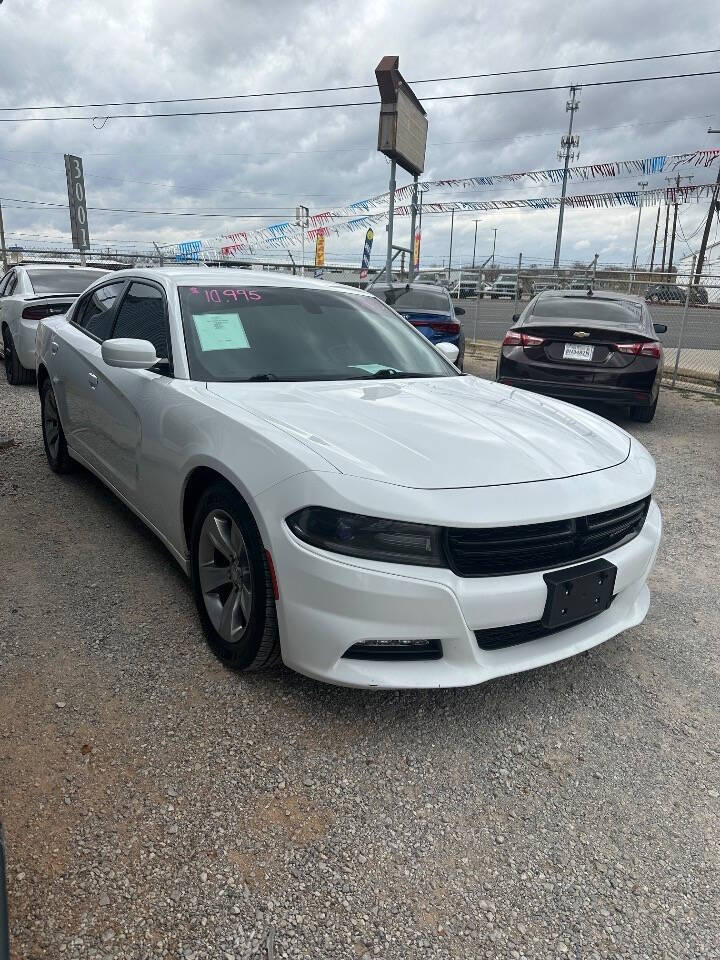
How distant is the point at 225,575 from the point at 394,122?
47.9ft

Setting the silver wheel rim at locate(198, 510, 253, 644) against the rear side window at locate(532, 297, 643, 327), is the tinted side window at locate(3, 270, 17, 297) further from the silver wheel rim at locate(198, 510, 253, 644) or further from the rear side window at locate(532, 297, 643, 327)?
the silver wheel rim at locate(198, 510, 253, 644)

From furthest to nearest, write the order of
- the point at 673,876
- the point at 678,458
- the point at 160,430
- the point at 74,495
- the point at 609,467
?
the point at 678,458, the point at 74,495, the point at 160,430, the point at 609,467, the point at 673,876

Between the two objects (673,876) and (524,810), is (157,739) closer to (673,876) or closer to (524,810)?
(524,810)

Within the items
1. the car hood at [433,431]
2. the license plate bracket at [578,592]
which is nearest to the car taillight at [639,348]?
the car hood at [433,431]

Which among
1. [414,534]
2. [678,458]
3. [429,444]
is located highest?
[429,444]

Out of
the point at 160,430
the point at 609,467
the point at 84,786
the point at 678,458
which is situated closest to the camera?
the point at 84,786

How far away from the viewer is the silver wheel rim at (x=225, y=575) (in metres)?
2.47

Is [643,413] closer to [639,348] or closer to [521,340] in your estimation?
[639,348]

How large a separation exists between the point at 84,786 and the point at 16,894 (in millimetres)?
366

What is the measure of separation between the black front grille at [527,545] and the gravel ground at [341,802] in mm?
631

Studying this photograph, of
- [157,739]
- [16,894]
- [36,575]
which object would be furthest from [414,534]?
[36,575]

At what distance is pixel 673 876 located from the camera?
187 cm

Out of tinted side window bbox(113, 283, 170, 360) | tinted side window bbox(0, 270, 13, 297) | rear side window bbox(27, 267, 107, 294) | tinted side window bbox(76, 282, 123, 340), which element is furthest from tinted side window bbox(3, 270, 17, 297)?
tinted side window bbox(113, 283, 170, 360)

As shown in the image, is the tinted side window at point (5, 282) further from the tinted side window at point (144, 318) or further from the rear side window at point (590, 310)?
the rear side window at point (590, 310)
